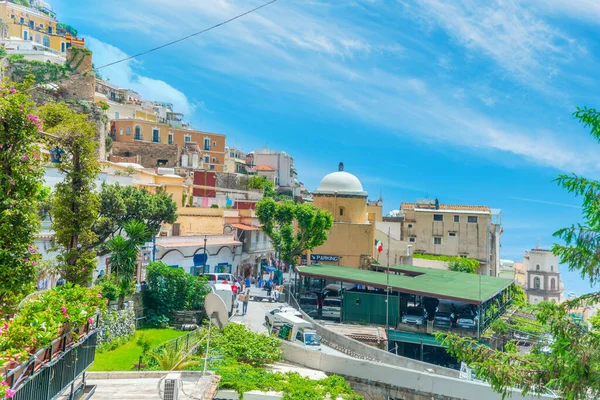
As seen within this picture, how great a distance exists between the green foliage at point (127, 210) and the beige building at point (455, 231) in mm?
35650

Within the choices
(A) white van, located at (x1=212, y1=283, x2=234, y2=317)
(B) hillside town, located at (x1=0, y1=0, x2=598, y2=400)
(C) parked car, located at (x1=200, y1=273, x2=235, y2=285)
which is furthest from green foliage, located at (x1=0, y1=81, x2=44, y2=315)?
(C) parked car, located at (x1=200, y1=273, x2=235, y2=285)

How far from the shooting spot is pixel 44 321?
7738 mm

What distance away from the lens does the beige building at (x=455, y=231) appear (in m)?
56.8

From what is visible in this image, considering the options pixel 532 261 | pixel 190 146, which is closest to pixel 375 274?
pixel 190 146

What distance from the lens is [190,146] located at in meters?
67.6

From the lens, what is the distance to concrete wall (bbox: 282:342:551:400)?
692 inches

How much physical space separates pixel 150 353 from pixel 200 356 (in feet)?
7.46

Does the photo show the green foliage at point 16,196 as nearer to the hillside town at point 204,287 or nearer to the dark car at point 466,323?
the hillside town at point 204,287

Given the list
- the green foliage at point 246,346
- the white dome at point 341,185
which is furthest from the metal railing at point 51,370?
the white dome at point 341,185

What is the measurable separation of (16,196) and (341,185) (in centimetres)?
3962

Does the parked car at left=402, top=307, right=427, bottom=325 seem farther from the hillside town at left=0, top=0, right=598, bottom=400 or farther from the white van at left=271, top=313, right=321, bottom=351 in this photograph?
the white van at left=271, top=313, right=321, bottom=351

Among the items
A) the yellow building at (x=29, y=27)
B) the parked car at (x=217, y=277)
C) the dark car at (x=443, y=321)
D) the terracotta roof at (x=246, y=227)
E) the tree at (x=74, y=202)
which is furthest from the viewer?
the yellow building at (x=29, y=27)

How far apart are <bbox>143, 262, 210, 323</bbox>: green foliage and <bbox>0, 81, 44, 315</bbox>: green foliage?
17068mm

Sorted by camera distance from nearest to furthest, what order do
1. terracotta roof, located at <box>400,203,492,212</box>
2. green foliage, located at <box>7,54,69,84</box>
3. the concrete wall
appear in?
the concrete wall, green foliage, located at <box>7,54,69,84</box>, terracotta roof, located at <box>400,203,492,212</box>
